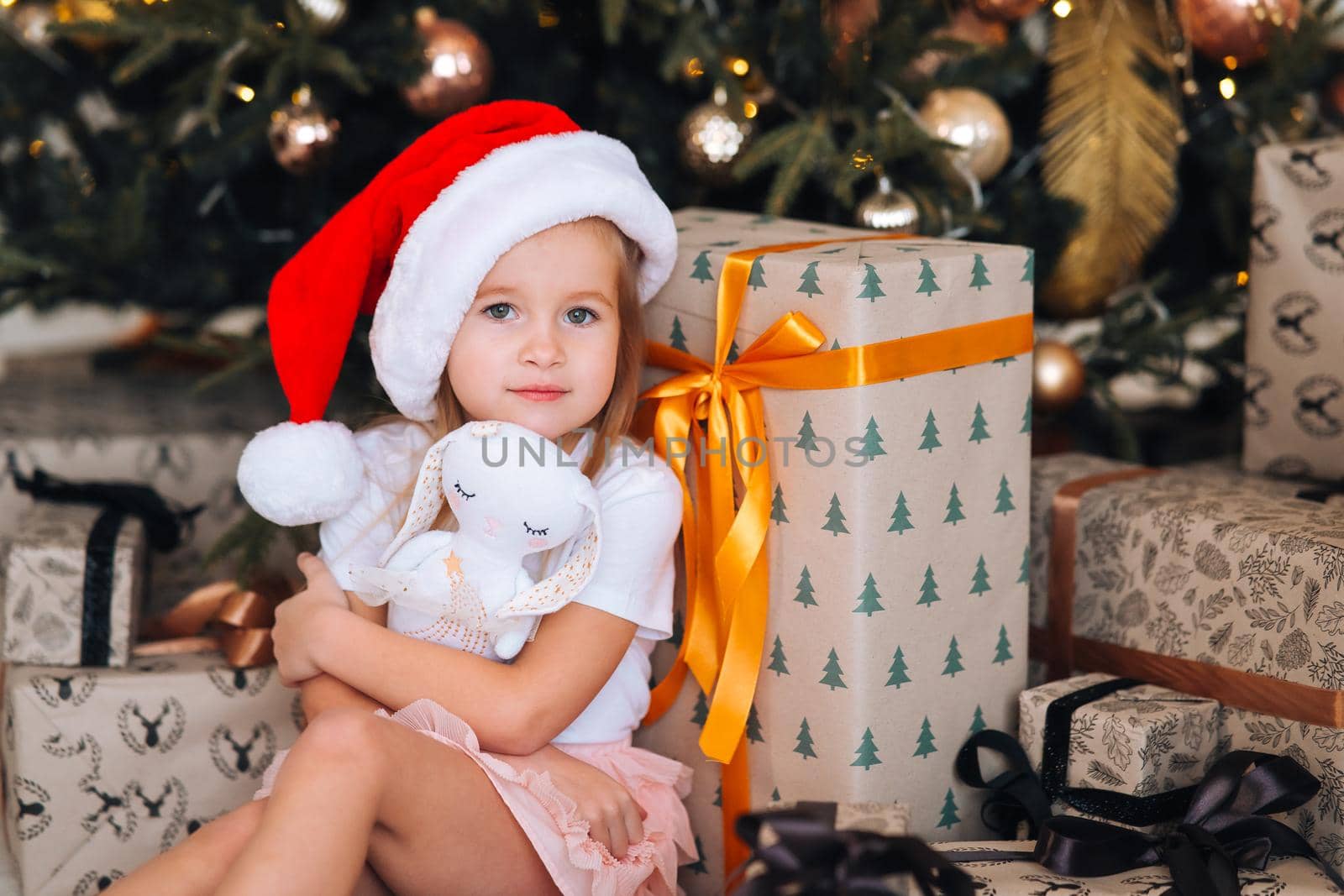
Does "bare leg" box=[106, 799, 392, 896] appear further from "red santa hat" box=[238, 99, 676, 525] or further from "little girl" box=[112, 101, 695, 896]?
"red santa hat" box=[238, 99, 676, 525]

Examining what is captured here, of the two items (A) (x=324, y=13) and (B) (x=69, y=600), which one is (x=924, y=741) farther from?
(A) (x=324, y=13)

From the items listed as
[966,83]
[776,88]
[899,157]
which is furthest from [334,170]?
[966,83]

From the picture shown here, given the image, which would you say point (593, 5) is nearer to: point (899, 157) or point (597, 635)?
point (899, 157)

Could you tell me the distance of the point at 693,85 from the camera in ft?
5.85

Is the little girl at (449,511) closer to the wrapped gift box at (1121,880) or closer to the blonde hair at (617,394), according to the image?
the blonde hair at (617,394)

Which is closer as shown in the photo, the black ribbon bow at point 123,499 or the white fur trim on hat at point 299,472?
the white fur trim on hat at point 299,472

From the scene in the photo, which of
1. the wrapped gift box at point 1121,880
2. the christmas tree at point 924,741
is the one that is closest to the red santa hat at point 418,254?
the christmas tree at point 924,741

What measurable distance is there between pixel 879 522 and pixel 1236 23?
3.45 feet

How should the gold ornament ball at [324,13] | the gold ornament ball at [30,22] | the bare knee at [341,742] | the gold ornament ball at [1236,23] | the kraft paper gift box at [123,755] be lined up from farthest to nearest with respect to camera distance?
the gold ornament ball at [30,22] → the gold ornament ball at [1236,23] → the gold ornament ball at [324,13] → the kraft paper gift box at [123,755] → the bare knee at [341,742]

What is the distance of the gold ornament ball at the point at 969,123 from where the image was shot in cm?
164

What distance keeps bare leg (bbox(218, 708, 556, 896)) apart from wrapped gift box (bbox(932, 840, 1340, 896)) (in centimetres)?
41

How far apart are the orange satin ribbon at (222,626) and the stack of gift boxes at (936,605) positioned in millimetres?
482

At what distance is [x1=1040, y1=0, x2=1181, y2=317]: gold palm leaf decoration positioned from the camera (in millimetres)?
1759

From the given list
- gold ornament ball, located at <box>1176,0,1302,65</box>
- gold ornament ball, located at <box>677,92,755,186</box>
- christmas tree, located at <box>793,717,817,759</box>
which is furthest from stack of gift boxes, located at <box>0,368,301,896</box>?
gold ornament ball, located at <box>1176,0,1302,65</box>
